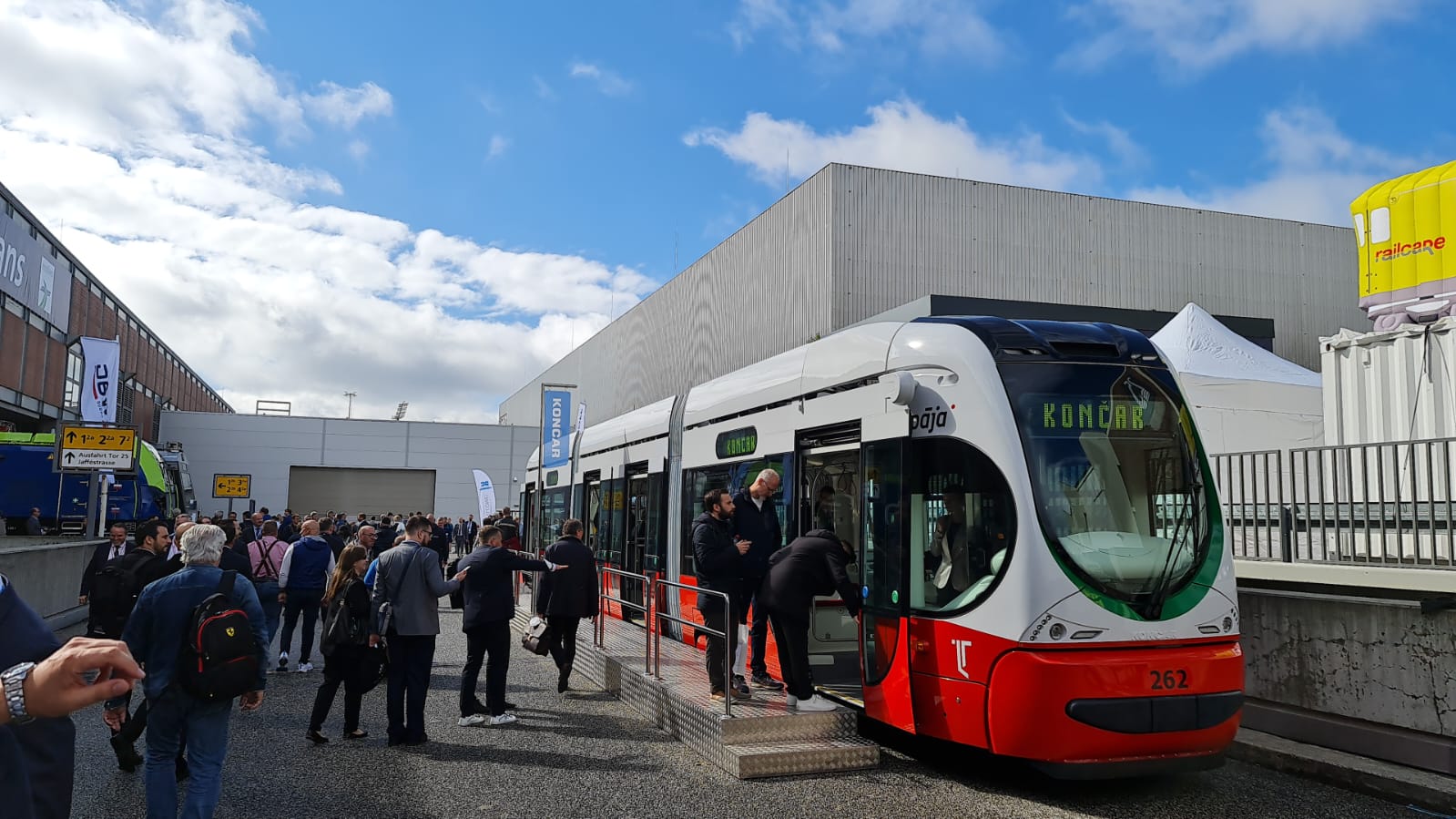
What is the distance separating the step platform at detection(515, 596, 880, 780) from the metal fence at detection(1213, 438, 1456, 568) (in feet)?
11.1

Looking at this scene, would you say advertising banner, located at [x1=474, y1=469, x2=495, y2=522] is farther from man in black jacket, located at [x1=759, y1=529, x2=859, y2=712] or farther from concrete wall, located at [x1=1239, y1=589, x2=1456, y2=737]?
concrete wall, located at [x1=1239, y1=589, x2=1456, y2=737]

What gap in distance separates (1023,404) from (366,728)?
18.8ft

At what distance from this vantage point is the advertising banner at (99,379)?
23.7 m

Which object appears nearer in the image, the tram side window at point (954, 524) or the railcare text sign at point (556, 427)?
the tram side window at point (954, 524)

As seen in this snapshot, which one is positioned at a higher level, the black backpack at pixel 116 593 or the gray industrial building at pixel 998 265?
the gray industrial building at pixel 998 265

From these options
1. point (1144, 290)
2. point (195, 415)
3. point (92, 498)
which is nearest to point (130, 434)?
point (92, 498)

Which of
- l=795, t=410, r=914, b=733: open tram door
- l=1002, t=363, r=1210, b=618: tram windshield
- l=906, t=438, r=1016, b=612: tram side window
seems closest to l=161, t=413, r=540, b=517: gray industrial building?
l=795, t=410, r=914, b=733: open tram door

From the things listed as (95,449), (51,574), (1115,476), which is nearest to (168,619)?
(1115,476)

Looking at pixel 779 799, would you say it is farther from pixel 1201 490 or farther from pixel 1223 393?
pixel 1223 393

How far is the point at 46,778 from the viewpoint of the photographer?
2230mm

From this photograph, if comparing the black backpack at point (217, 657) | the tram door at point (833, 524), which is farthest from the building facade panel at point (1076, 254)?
the black backpack at point (217, 657)

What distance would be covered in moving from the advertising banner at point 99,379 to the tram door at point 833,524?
65.7 feet

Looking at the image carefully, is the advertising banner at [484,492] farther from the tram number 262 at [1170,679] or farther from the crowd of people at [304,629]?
the tram number 262 at [1170,679]

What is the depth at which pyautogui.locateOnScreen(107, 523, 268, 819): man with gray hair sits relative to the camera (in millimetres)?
5242
